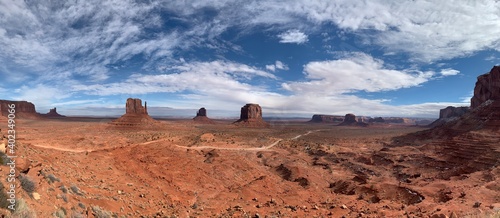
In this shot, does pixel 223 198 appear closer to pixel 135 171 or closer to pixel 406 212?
pixel 135 171

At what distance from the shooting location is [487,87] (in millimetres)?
59875

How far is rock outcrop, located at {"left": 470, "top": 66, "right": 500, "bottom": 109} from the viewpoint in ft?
181

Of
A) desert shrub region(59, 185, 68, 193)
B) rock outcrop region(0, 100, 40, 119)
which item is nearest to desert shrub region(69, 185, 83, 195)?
desert shrub region(59, 185, 68, 193)

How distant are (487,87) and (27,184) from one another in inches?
3139

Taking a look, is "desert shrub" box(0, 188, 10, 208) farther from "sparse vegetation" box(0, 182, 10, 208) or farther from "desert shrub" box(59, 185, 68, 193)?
"desert shrub" box(59, 185, 68, 193)

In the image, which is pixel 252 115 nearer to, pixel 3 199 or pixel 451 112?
pixel 451 112

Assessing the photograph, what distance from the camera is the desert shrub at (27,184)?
887 cm

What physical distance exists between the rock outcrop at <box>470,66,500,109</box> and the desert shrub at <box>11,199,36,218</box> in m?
71.5

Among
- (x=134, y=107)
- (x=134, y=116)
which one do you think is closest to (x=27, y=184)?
(x=134, y=116)

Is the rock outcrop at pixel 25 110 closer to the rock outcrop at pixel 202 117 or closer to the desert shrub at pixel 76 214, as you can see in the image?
the rock outcrop at pixel 202 117

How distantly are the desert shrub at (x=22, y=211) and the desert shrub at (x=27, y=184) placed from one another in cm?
155

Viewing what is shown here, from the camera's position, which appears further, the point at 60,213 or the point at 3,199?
the point at 60,213

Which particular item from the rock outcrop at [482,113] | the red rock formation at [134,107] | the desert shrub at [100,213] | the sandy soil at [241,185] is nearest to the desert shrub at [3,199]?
the sandy soil at [241,185]

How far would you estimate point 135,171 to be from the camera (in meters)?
21.9
